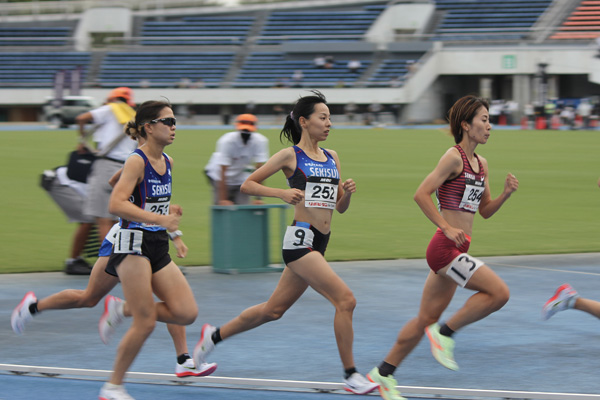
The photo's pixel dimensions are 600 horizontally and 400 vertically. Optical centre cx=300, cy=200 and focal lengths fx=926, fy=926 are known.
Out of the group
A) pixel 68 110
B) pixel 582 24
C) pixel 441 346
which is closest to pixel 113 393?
pixel 441 346

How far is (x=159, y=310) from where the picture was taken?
215 inches

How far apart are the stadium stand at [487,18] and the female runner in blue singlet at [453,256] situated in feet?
188

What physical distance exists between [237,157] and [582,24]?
55633 mm

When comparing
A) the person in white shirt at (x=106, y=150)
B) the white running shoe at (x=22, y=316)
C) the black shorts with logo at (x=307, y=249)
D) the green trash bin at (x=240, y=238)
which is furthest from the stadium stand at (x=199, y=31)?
the black shorts with logo at (x=307, y=249)

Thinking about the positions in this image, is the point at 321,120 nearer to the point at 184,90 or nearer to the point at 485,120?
the point at 485,120

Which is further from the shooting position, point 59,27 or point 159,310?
point 59,27

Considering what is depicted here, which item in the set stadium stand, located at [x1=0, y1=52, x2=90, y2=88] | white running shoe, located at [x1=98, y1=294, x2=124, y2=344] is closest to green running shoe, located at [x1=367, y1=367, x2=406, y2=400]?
white running shoe, located at [x1=98, y1=294, x2=124, y2=344]

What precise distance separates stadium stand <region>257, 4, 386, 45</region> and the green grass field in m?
34.1

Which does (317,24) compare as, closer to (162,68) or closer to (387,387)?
(162,68)

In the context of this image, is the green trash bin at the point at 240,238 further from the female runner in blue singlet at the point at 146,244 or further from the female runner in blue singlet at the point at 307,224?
the female runner in blue singlet at the point at 146,244

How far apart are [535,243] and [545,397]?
24.6 feet

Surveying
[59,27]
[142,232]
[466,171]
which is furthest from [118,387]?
[59,27]

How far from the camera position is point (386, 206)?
17.1 m

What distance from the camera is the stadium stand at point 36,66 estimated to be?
62.3 metres
